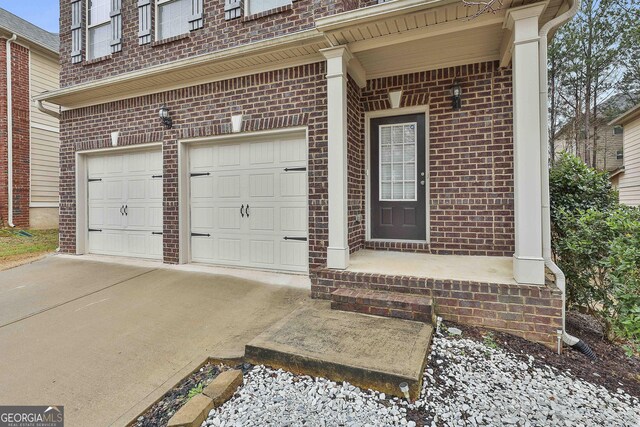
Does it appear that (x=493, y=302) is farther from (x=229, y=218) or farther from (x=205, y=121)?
(x=205, y=121)

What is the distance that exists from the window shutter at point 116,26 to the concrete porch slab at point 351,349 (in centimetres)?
565

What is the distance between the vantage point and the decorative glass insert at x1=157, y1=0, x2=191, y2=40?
4.98 meters

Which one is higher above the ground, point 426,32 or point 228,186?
point 426,32

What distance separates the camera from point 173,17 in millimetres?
5066

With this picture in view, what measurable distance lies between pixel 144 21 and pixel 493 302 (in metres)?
6.39

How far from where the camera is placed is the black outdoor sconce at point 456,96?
3.86 metres

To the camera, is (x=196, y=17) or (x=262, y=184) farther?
(x=196, y=17)

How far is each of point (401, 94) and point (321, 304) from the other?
9.53ft

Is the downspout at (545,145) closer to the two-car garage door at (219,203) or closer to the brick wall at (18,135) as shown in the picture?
the two-car garage door at (219,203)

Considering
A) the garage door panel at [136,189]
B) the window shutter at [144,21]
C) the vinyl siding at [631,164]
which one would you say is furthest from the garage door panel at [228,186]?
the vinyl siding at [631,164]

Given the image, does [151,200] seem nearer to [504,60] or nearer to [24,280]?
[24,280]

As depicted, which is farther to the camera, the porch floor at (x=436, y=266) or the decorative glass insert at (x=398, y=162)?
the decorative glass insert at (x=398, y=162)

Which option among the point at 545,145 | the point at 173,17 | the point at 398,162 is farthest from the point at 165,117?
the point at 545,145

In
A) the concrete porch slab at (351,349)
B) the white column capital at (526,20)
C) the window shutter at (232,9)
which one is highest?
the window shutter at (232,9)
